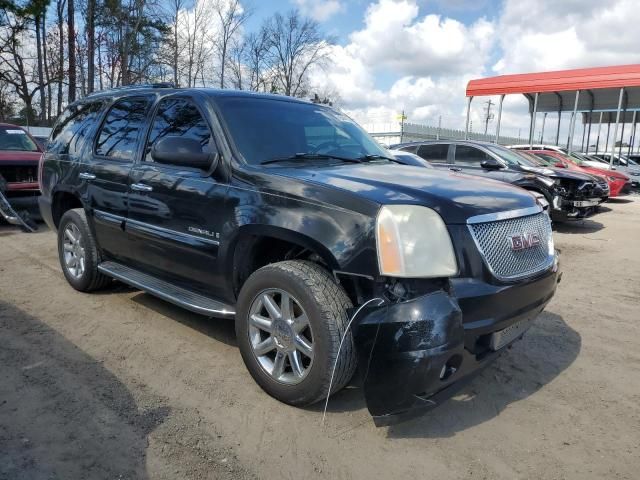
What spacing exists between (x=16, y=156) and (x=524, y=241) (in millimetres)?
9273

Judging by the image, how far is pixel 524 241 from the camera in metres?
2.90

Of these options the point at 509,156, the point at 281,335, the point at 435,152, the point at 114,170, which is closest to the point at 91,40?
the point at 435,152

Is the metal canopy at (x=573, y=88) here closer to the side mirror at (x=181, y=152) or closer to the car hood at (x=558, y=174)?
the car hood at (x=558, y=174)

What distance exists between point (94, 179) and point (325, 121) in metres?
2.15

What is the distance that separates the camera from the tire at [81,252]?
184 inches

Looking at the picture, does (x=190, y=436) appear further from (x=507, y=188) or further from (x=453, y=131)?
(x=453, y=131)

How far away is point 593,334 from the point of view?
424 cm

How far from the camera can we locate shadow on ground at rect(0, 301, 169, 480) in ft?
7.79

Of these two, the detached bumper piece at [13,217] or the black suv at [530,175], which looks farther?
the black suv at [530,175]

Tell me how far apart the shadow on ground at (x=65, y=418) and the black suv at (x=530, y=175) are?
7.18m

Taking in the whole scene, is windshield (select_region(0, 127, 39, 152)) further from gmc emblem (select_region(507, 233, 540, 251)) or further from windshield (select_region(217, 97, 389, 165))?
gmc emblem (select_region(507, 233, 540, 251))

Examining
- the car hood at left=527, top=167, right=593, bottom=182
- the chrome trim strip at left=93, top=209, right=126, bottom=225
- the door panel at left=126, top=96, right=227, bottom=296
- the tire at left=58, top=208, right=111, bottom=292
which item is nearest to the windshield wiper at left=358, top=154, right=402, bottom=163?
the door panel at left=126, top=96, right=227, bottom=296

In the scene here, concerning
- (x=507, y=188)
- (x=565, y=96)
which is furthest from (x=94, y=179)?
(x=565, y=96)

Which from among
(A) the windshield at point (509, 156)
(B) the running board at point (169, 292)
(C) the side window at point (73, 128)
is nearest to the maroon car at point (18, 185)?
(C) the side window at point (73, 128)
